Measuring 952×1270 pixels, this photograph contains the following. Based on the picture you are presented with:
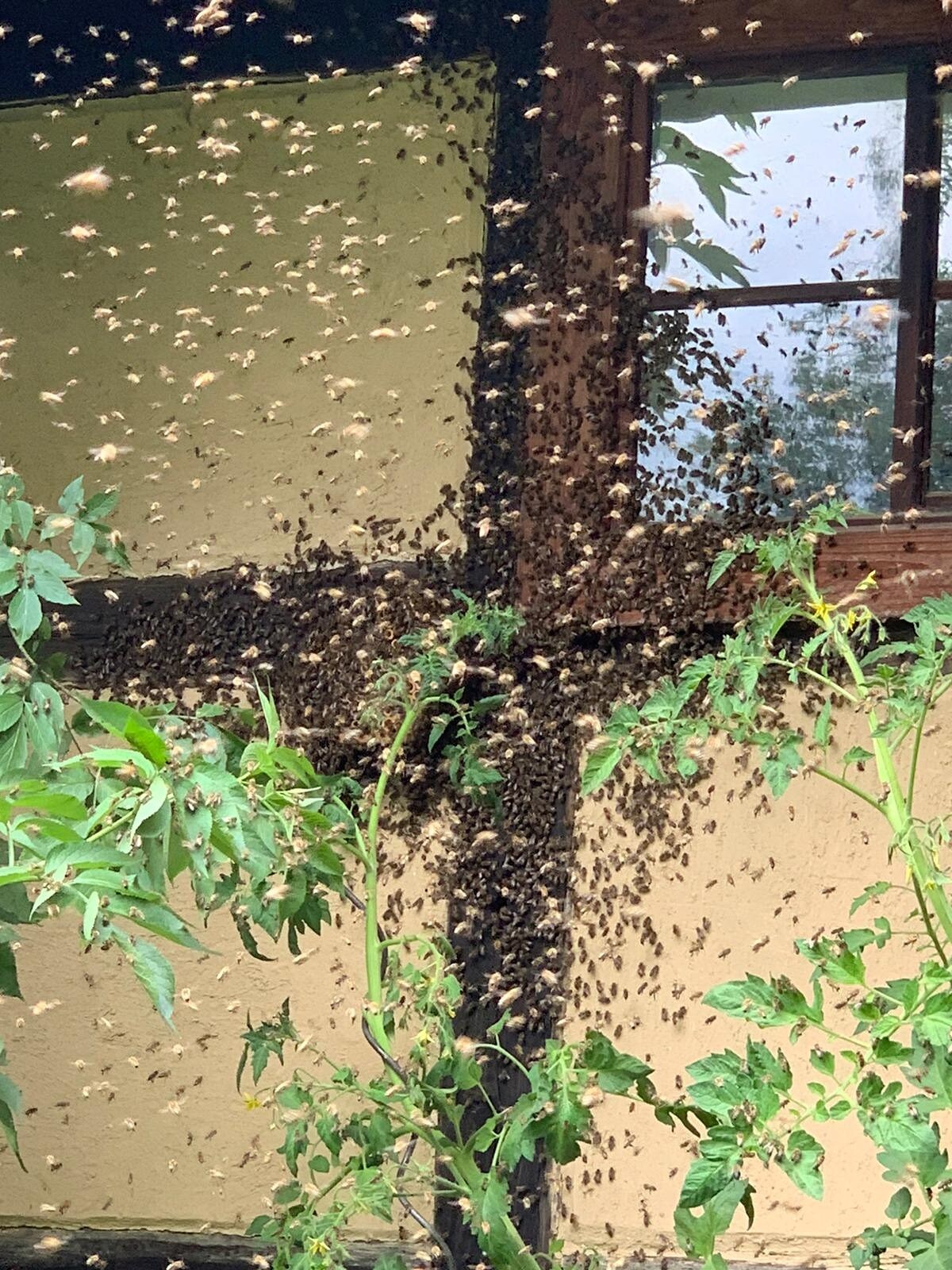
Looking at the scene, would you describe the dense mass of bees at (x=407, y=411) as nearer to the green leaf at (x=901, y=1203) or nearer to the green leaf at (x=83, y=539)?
the green leaf at (x=83, y=539)

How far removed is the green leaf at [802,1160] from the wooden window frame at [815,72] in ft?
4.24

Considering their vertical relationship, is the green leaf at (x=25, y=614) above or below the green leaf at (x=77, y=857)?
above

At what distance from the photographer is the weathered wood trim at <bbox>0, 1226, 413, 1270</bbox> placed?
2.66m

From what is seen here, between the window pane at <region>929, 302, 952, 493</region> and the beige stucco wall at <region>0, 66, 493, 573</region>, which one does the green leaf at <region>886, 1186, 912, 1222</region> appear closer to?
the window pane at <region>929, 302, 952, 493</region>

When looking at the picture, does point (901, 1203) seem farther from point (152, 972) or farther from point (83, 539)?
point (83, 539)

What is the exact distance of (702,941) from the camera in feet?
8.31

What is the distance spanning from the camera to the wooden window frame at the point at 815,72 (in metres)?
2.55

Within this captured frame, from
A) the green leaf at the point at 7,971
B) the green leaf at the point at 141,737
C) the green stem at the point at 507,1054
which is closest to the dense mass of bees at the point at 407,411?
the green stem at the point at 507,1054

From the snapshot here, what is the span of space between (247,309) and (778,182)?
118 centimetres

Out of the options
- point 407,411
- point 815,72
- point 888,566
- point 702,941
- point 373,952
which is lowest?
point 702,941

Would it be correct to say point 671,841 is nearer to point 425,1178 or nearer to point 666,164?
point 425,1178

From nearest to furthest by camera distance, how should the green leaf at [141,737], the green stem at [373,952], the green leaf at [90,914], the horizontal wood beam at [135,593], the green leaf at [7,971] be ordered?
the green leaf at [90,914], the green leaf at [7,971], the green leaf at [141,737], the green stem at [373,952], the horizontal wood beam at [135,593]

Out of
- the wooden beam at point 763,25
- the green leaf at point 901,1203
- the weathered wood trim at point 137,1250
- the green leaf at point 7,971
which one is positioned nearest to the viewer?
the green leaf at point 7,971

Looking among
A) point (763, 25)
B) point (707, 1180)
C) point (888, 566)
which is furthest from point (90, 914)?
point (763, 25)
